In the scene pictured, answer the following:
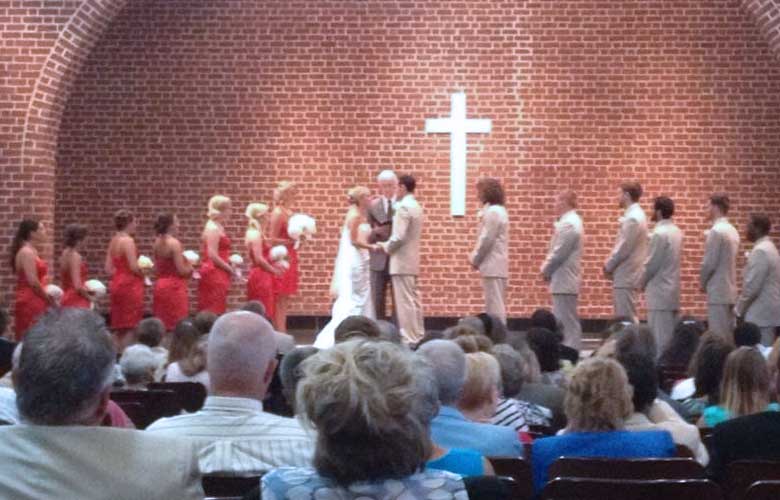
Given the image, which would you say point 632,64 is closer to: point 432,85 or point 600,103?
point 600,103

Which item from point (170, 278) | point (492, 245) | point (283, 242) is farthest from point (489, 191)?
point (170, 278)

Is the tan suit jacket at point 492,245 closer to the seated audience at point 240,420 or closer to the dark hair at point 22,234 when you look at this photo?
the dark hair at point 22,234

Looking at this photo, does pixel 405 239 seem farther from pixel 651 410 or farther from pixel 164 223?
pixel 651 410

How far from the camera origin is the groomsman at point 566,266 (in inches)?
574

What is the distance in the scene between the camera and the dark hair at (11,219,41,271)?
13211mm

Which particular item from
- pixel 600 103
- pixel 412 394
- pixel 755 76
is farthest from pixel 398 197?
pixel 412 394

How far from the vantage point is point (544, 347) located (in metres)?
8.12

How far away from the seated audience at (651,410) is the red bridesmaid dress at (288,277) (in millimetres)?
10612

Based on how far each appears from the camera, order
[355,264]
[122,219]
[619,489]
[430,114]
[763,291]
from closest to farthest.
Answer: [619,489], [763,291], [122,219], [355,264], [430,114]

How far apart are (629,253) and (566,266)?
0.66 metres

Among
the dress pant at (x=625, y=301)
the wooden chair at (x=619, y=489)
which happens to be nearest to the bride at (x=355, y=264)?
the dress pant at (x=625, y=301)

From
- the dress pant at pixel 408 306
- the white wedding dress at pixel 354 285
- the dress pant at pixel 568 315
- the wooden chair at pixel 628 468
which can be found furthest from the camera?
the white wedding dress at pixel 354 285

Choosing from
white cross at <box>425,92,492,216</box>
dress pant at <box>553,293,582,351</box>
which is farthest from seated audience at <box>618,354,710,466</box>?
white cross at <box>425,92,492,216</box>

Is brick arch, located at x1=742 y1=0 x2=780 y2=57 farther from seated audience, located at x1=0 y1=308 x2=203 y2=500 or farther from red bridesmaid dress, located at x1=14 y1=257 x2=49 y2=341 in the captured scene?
seated audience, located at x1=0 y1=308 x2=203 y2=500
